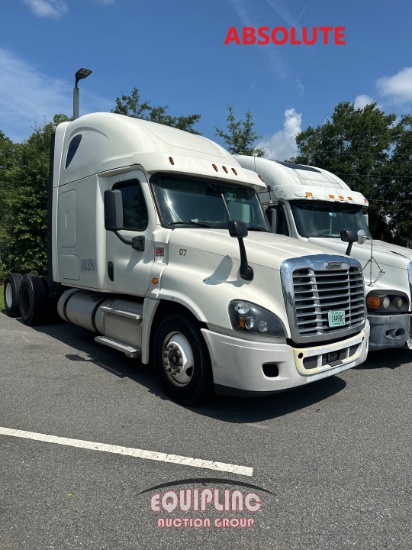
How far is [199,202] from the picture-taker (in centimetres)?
514

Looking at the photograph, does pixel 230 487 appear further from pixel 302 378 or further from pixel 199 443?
pixel 302 378

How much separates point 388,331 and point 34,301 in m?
6.34

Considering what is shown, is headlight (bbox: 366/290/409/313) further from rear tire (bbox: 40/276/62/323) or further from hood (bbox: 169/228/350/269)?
rear tire (bbox: 40/276/62/323)

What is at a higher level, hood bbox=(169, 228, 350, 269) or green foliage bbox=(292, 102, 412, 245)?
green foliage bbox=(292, 102, 412, 245)

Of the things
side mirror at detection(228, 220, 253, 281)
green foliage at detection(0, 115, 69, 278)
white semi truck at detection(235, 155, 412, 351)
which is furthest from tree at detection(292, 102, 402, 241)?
side mirror at detection(228, 220, 253, 281)

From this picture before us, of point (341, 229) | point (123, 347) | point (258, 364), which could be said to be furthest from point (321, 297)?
point (341, 229)

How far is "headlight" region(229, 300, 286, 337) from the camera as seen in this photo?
151 inches

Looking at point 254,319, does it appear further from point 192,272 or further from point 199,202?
point 199,202

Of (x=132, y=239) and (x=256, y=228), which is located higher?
(x=256, y=228)

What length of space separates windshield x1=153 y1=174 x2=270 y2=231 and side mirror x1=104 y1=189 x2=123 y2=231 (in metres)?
0.45

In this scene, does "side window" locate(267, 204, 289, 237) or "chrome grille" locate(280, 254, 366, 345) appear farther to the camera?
"side window" locate(267, 204, 289, 237)

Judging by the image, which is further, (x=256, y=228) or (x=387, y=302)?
(x=387, y=302)

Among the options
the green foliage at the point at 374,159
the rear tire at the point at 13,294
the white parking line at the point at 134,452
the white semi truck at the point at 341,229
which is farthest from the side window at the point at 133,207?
the green foliage at the point at 374,159

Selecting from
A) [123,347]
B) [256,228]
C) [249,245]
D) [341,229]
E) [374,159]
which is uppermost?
[374,159]
